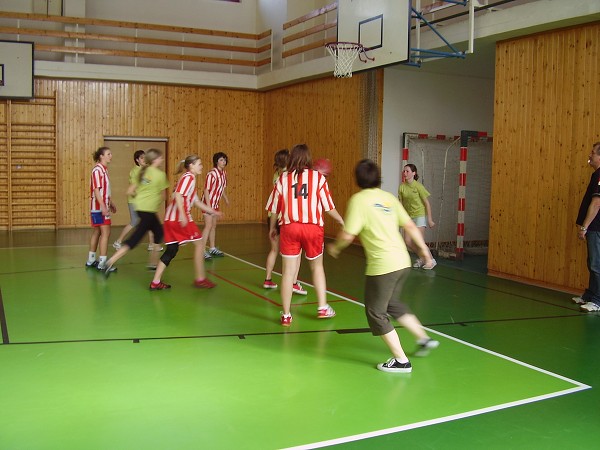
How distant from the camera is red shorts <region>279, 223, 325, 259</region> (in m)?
6.53

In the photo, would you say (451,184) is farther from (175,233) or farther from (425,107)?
(175,233)

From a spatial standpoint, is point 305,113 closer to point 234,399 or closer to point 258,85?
point 258,85

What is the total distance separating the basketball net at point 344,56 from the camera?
10796mm

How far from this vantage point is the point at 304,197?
649cm

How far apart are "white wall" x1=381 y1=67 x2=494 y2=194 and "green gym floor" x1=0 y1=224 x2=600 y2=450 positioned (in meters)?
5.08

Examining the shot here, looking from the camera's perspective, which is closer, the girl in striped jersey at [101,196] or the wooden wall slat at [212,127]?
the girl in striped jersey at [101,196]

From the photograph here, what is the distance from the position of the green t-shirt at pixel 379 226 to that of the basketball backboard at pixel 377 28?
5.17 metres

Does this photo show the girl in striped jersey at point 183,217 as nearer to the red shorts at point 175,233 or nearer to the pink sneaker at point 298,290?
the red shorts at point 175,233

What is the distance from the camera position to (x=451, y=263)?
11.6 metres

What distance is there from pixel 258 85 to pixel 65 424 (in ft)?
46.8

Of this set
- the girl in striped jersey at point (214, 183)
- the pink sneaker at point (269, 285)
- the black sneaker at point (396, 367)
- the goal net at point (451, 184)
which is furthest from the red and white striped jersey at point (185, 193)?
the goal net at point (451, 184)

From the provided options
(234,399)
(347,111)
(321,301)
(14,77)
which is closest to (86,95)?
(14,77)

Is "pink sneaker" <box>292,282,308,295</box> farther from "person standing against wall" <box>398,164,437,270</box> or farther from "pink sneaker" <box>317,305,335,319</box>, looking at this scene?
"person standing against wall" <box>398,164,437,270</box>

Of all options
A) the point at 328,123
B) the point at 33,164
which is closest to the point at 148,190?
the point at 328,123
